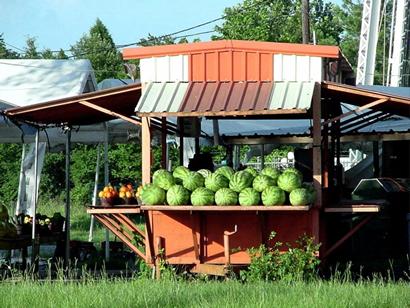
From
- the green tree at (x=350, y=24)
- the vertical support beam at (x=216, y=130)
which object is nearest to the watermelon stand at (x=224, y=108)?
the vertical support beam at (x=216, y=130)

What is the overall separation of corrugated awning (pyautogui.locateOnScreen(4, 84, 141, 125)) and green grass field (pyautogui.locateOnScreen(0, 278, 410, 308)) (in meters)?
3.10

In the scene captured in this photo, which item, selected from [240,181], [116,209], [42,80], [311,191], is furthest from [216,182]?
[42,80]

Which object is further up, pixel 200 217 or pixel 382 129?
pixel 382 129

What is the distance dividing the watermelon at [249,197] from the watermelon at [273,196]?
0.09 m

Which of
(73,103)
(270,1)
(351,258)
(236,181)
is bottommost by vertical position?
(351,258)

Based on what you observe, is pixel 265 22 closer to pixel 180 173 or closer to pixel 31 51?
pixel 31 51

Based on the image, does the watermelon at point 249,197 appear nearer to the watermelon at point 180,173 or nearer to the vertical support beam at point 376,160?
the watermelon at point 180,173

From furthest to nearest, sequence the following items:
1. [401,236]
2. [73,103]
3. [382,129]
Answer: [382,129]
[401,236]
[73,103]

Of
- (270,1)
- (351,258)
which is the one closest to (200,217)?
(351,258)

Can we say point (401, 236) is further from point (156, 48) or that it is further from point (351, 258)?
point (156, 48)

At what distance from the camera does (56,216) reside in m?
17.0

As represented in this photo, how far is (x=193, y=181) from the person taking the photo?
13.0 meters

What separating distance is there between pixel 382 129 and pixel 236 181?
9172 mm

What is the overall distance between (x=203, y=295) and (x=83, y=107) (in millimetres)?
5102
